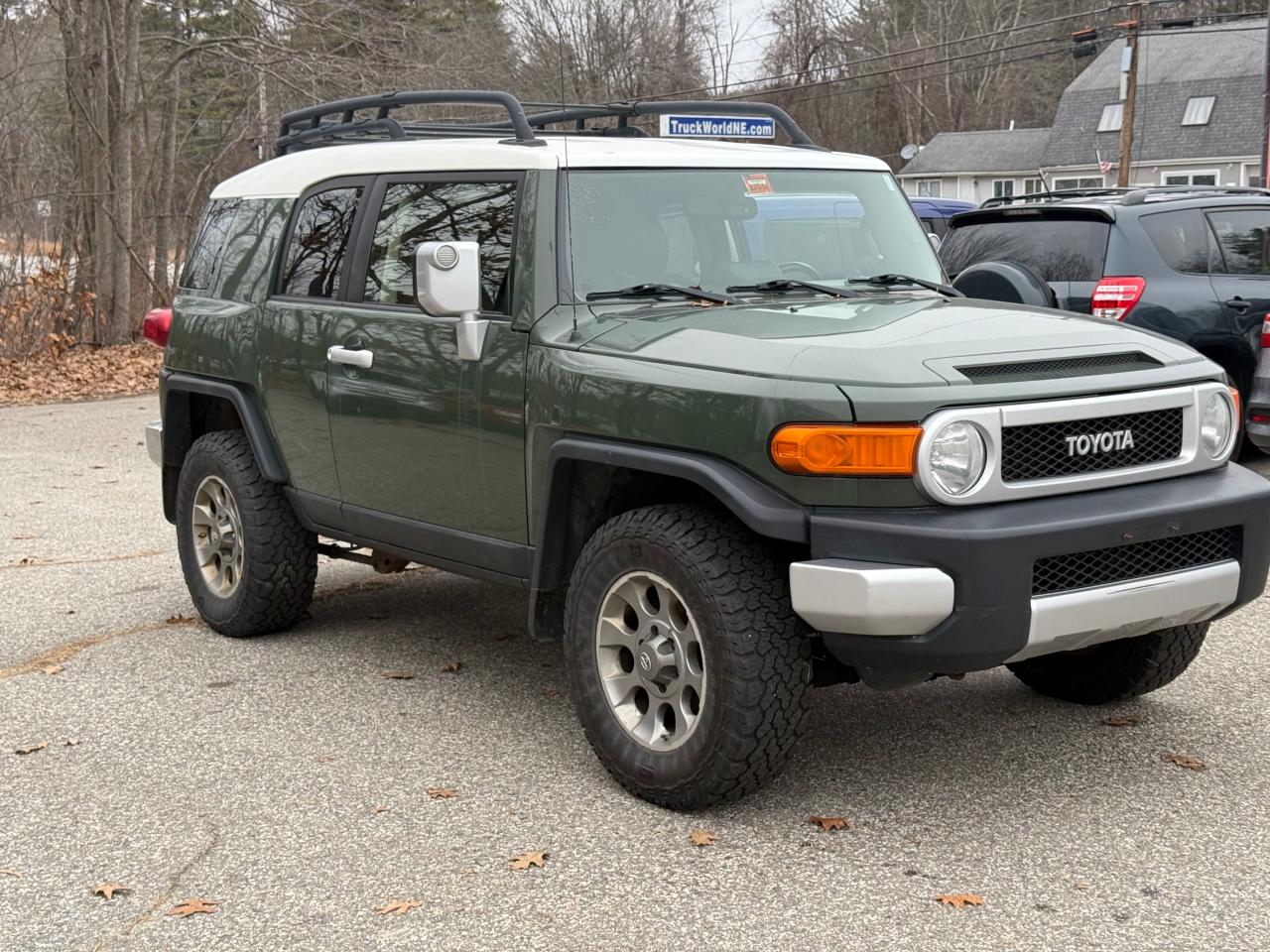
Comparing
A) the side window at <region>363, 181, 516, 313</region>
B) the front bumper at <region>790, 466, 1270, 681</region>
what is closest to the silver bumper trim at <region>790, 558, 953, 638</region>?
the front bumper at <region>790, 466, 1270, 681</region>

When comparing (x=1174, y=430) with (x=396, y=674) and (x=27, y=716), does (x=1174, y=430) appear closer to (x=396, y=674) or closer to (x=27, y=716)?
(x=396, y=674)

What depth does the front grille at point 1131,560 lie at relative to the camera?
4082 millimetres

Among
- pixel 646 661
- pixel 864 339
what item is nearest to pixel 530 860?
pixel 646 661

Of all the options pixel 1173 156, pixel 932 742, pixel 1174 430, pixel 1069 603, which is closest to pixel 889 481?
pixel 1069 603

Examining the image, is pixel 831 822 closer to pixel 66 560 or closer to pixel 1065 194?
pixel 66 560

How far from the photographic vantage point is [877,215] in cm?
567

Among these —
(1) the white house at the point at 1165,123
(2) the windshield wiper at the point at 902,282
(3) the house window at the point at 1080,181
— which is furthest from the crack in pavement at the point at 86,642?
(3) the house window at the point at 1080,181

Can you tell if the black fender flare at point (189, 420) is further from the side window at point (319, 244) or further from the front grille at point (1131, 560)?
the front grille at point (1131, 560)

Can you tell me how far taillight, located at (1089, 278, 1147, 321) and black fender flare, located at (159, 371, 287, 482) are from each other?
5.29 m

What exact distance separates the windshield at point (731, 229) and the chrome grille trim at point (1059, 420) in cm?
135

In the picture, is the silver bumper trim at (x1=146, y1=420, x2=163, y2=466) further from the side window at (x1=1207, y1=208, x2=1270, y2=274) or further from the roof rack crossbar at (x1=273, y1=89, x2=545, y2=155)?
the side window at (x1=1207, y1=208, x2=1270, y2=274)

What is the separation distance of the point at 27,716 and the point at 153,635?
116 cm

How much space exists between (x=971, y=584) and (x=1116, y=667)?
5.35 ft

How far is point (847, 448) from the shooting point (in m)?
3.98
